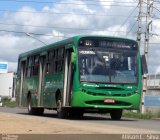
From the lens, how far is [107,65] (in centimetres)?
2223

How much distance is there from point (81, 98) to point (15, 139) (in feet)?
41.0

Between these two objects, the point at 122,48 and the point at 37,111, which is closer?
the point at 122,48

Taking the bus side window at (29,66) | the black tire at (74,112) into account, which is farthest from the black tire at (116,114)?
the bus side window at (29,66)

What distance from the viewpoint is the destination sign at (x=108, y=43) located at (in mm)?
22500

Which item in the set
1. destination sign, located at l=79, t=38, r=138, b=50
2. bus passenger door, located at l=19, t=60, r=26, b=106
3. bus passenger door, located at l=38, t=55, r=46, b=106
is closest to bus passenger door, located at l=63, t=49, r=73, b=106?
destination sign, located at l=79, t=38, r=138, b=50

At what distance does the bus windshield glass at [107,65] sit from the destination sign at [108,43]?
149 mm

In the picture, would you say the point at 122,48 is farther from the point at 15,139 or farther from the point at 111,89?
the point at 15,139

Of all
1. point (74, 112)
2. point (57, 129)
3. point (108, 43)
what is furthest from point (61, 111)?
point (57, 129)

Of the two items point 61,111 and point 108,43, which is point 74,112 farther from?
point 108,43

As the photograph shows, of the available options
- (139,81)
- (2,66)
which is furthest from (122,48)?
(2,66)

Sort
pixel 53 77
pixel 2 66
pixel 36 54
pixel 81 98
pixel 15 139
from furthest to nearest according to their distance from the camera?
pixel 2 66 < pixel 36 54 < pixel 53 77 < pixel 81 98 < pixel 15 139

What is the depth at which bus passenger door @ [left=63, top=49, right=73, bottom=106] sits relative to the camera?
22.6m

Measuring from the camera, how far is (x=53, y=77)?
81.8 feet

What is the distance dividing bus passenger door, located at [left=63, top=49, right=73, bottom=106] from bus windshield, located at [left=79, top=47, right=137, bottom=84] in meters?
0.66
